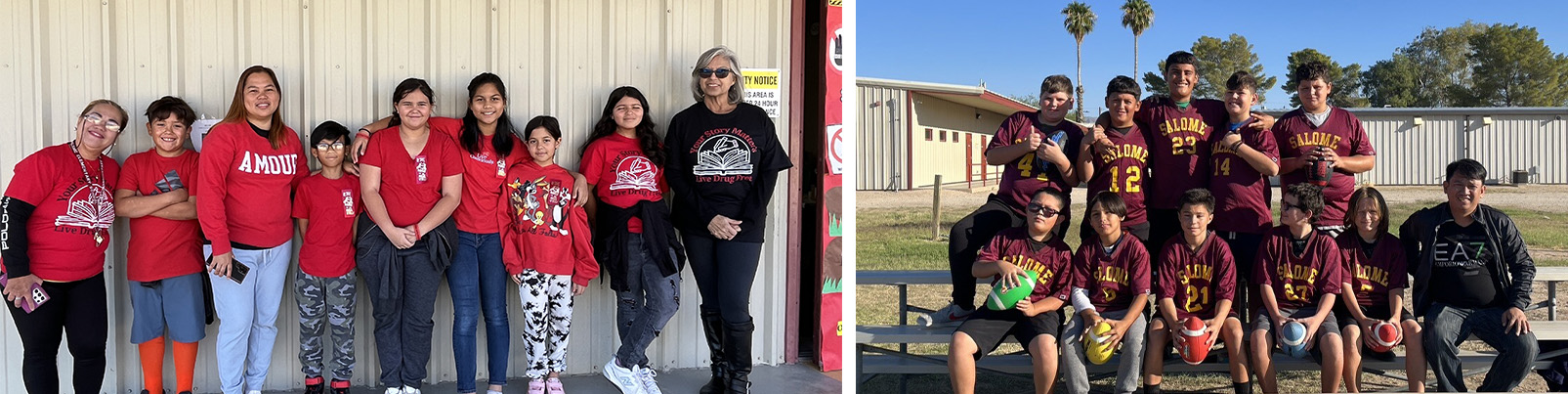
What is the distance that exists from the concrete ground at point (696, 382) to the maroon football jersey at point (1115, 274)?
1087 mm

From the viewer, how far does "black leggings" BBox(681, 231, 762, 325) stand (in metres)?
3.56

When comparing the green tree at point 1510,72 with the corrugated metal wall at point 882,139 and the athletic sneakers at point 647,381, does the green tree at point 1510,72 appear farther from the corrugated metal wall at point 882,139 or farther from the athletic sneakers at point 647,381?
the athletic sneakers at point 647,381

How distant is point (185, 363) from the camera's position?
3.34 m

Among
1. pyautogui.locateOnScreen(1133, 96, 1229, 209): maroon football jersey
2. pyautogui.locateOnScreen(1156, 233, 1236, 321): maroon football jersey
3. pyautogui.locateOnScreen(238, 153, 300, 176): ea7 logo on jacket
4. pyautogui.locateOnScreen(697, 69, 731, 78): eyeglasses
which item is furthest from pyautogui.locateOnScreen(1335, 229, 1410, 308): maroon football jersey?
pyautogui.locateOnScreen(238, 153, 300, 176): ea7 logo on jacket

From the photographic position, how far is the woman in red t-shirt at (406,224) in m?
3.29

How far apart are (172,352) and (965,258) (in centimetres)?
309

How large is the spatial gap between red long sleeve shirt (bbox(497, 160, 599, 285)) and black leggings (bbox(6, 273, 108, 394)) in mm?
1353

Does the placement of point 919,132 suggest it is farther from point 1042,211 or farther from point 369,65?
point 369,65

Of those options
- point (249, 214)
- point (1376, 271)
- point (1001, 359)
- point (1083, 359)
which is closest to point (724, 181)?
point (1001, 359)

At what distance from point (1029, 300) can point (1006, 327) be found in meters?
0.14

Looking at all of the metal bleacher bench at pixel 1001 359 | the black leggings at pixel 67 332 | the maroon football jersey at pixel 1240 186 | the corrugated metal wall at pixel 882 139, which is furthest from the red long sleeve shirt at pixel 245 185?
the corrugated metal wall at pixel 882 139

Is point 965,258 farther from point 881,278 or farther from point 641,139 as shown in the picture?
point 641,139

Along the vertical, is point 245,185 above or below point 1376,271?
above

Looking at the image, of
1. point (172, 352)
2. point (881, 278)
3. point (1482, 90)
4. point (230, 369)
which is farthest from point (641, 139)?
point (1482, 90)
